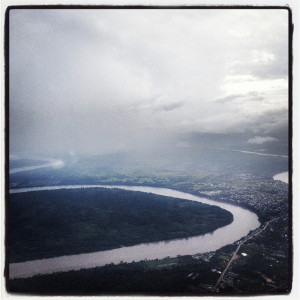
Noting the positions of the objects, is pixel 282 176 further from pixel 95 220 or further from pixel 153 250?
pixel 95 220

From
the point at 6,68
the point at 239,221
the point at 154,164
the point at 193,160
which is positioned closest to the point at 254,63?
the point at 193,160

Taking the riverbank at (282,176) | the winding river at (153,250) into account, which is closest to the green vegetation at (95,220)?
the winding river at (153,250)

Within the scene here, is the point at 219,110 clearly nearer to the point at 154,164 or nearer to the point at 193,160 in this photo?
the point at 193,160

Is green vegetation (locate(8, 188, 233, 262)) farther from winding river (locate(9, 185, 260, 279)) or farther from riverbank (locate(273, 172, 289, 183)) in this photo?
riverbank (locate(273, 172, 289, 183))

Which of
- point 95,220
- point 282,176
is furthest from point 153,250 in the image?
point 282,176

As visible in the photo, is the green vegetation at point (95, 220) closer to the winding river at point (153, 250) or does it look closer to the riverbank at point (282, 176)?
the winding river at point (153, 250)

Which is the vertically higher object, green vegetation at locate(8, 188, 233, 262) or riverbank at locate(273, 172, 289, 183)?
riverbank at locate(273, 172, 289, 183)

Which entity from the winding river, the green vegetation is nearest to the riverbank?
the winding river
